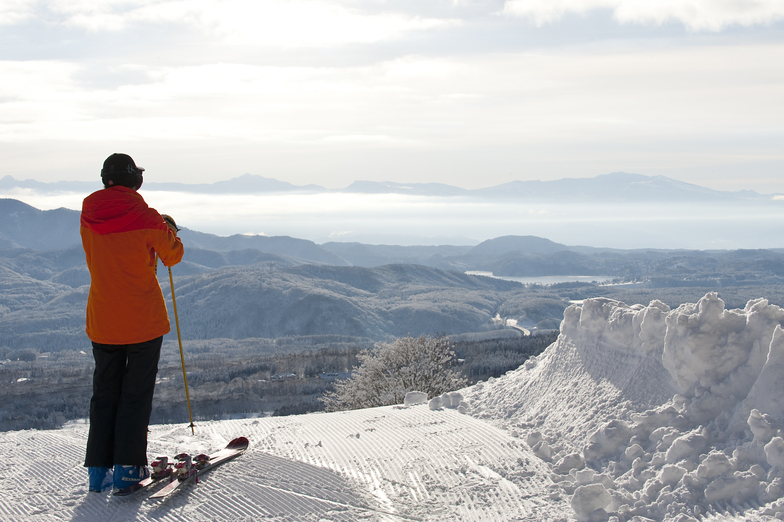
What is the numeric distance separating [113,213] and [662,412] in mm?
5503

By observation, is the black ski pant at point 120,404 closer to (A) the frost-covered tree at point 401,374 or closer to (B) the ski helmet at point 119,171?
(B) the ski helmet at point 119,171

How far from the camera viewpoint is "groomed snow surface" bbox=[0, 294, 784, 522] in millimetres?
4805

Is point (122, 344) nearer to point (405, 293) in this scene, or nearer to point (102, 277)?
point (102, 277)

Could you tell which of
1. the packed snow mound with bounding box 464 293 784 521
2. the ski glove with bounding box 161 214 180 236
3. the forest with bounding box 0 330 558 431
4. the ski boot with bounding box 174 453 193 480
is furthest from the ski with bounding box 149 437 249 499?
the forest with bounding box 0 330 558 431

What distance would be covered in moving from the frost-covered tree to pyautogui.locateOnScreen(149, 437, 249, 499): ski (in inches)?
688

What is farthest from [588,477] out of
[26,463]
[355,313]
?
[355,313]

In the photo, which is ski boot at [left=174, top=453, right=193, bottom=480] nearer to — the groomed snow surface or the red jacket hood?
the groomed snow surface

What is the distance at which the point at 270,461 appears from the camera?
231 inches

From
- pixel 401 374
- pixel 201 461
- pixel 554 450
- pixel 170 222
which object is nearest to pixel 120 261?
pixel 170 222

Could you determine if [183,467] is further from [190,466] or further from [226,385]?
[226,385]

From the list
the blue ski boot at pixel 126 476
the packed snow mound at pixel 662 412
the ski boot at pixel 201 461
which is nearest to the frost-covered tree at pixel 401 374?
the packed snow mound at pixel 662 412

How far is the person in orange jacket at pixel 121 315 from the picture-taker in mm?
4957

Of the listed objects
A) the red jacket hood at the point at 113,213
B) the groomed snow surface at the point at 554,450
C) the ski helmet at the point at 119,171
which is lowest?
the groomed snow surface at the point at 554,450

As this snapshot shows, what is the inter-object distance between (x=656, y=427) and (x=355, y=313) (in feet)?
511
